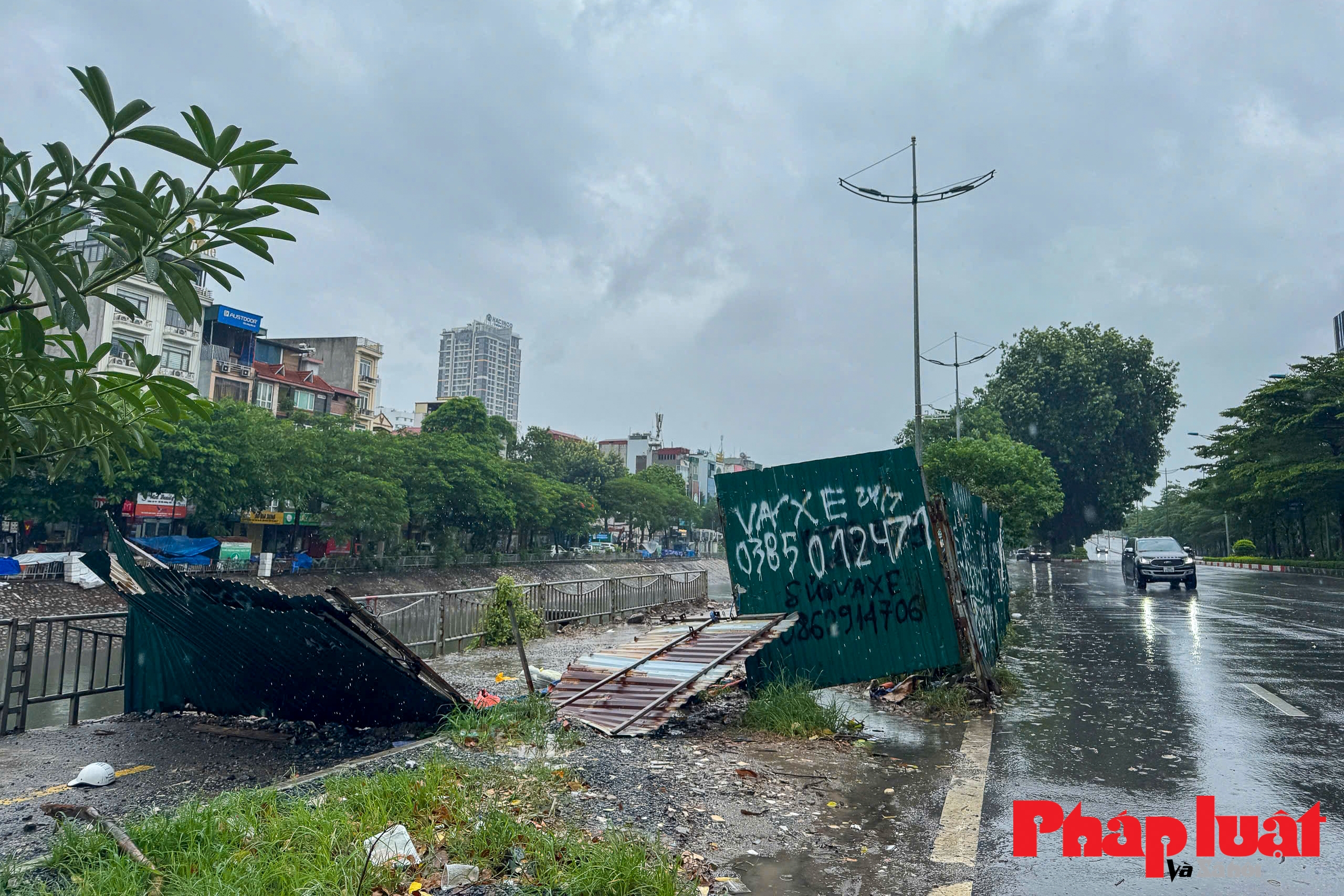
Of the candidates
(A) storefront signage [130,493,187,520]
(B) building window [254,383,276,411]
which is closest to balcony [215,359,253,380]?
(B) building window [254,383,276,411]

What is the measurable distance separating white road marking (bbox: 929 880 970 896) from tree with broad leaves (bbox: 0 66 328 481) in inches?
154

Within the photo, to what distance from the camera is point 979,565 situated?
10.6m

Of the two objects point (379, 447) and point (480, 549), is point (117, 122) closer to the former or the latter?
point (379, 447)

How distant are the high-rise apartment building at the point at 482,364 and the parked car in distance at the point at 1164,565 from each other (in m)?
162

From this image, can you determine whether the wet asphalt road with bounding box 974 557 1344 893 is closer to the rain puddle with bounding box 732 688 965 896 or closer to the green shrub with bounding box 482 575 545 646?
the rain puddle with bounding box 732 688 965 896

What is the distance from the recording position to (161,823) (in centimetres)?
414

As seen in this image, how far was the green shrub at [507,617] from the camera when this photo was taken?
14.2 metres

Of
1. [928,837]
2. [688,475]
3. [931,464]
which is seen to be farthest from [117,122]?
[688,475]

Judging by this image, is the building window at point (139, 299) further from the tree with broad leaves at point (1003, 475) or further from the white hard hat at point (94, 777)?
the white hard hat at point (94, 777)

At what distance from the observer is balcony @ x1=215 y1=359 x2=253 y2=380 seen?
52562 millimetres

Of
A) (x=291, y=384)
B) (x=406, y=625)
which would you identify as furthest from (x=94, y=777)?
(x=291, y=384)

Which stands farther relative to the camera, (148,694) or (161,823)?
(148,694)

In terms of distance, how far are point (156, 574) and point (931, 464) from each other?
2686 cm

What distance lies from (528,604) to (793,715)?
9.18 m
